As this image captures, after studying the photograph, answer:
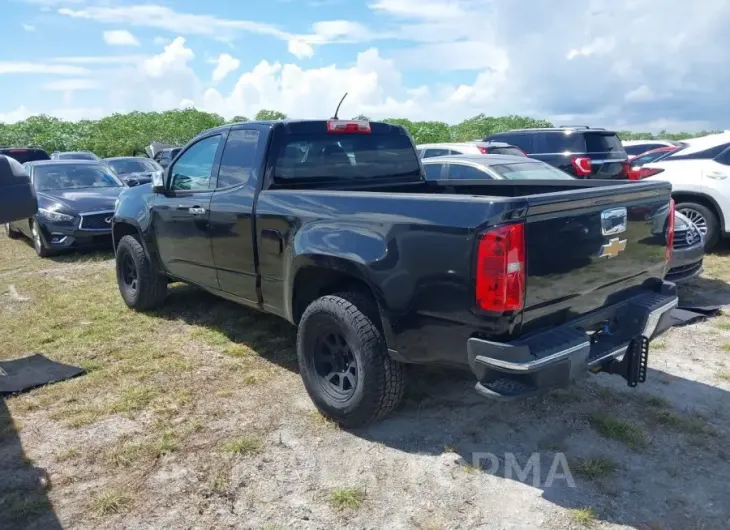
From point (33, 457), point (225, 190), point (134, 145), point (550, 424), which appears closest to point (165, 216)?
point (225, 190)

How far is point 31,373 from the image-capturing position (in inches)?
185

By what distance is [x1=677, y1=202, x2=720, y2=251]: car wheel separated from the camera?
804 cm

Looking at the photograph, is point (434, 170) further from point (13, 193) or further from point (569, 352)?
point (13, 193)

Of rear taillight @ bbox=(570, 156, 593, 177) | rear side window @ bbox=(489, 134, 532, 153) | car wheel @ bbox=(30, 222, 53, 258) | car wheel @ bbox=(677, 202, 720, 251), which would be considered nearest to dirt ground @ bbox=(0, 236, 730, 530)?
car wheel @ bbox=(677, 202, 720, 251)

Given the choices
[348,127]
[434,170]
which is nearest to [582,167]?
[434,170]

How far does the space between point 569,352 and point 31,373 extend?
3958 millimetres

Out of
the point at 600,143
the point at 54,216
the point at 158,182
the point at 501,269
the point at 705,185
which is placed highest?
the point at 600,143

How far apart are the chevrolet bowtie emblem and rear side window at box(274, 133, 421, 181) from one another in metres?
2.00

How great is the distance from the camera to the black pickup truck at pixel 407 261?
2.84 m

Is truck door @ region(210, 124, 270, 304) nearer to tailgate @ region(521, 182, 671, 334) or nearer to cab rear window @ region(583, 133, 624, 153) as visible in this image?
tailgate @ region(521, 182, 671, 334)

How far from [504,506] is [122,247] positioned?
184 inches

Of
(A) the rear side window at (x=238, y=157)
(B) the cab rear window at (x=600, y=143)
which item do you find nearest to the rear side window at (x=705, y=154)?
(B) the cab rear window at (x=600, y=143)

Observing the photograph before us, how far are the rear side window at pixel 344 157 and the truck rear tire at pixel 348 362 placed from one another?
1135 millimetres

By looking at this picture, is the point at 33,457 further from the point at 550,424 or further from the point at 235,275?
the point at 550,424
